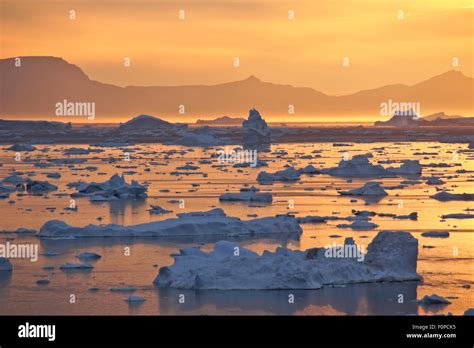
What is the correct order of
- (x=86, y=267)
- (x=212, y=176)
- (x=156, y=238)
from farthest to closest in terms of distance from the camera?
(x=212, y=176)
(x=156, y=238)
(x=86, y=267)

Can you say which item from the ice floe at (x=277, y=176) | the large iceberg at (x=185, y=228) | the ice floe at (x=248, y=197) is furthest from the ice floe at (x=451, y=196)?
the large iceberg at (x=185, y=228)

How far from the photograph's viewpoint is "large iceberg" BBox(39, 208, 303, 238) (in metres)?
21.8

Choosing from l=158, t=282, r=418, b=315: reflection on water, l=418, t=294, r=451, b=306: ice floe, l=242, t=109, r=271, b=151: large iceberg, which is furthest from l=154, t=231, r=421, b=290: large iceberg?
l=242, t=109, r=271, b=151: large iceberg

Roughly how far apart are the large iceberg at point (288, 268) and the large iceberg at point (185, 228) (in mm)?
4405

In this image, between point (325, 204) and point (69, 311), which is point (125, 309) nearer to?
point (69, 311)

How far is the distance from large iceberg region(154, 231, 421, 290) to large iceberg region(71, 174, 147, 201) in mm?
13775

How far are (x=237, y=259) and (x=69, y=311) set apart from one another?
3227 mm

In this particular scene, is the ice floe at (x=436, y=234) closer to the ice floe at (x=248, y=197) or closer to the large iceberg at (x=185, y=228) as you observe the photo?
the large iceberg at (x=185, y=228)

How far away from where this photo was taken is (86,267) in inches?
707

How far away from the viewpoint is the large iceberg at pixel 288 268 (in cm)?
1603

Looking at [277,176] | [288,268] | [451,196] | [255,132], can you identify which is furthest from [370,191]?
[255,132]

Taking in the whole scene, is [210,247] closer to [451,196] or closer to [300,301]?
[300,301]

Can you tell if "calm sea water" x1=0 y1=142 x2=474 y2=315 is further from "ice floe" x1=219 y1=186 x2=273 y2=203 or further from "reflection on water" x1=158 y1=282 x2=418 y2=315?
"ice floe" x1=219 y1=186 x2=273 y2=203

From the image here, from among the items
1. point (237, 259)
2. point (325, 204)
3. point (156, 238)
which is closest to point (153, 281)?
point (237, 259)
